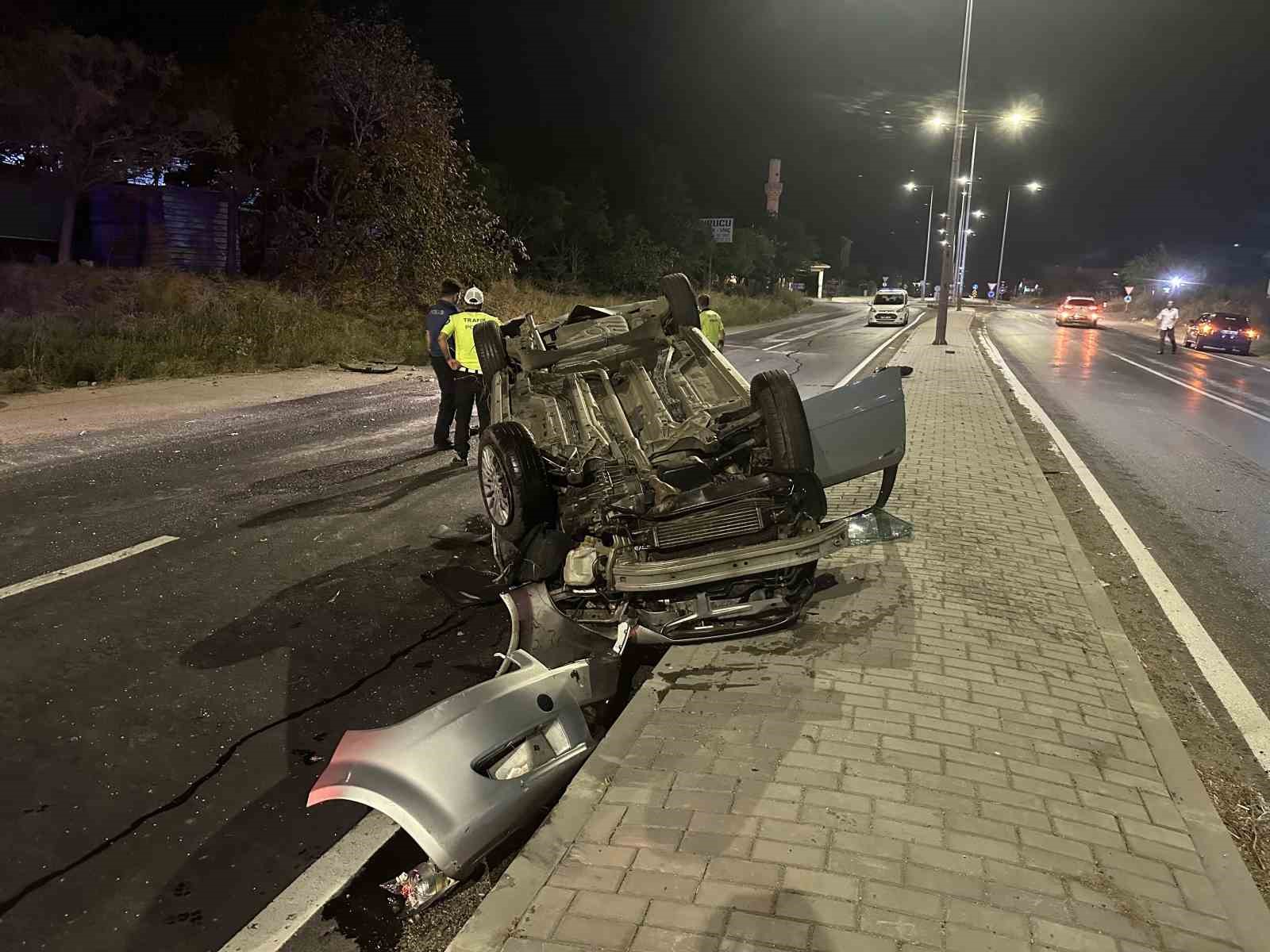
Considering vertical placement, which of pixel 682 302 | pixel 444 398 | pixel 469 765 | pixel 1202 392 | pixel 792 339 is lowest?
pixel 469 765

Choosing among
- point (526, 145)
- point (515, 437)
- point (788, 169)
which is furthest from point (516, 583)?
point (788, 169)

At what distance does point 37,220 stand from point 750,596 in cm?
2583

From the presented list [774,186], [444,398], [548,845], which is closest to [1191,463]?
[444,398]

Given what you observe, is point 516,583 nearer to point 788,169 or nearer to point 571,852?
point 571,852

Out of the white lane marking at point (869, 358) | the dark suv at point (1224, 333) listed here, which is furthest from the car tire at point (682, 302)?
the dark suv at point (1224, 333)

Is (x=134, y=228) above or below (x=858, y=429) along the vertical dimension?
above

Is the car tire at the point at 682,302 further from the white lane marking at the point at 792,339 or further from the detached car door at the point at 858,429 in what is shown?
the white lane marking at the point at 792,339

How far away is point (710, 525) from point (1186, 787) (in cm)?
212

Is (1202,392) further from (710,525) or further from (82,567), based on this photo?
(82,567)

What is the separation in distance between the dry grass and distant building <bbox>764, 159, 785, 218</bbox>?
5815 cm

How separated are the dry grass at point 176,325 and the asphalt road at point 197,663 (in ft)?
18.7

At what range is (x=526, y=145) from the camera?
42281mm

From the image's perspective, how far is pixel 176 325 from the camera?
1644 cm

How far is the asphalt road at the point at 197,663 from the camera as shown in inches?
112
